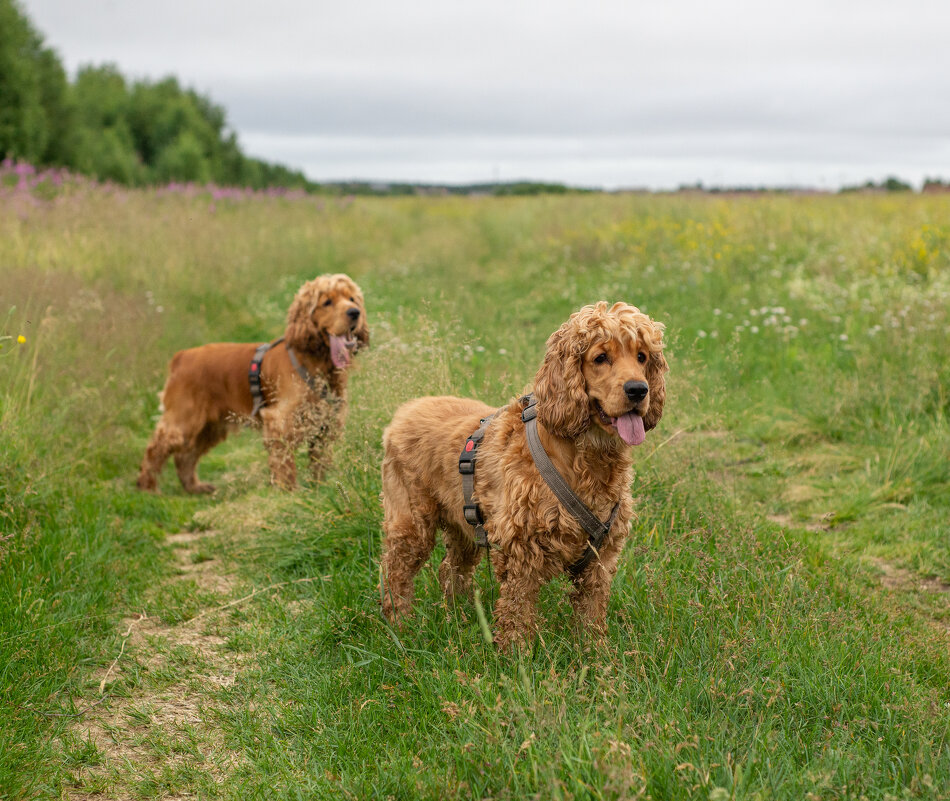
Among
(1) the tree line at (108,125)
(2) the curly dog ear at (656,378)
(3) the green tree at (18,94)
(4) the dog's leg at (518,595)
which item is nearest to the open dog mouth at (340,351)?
(4) the dog's leg at (518,595)

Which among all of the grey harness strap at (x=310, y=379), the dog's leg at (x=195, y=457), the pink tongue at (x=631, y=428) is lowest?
the dog's leg at (x=195, y=457)

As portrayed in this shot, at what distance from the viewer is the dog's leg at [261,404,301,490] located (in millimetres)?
5793

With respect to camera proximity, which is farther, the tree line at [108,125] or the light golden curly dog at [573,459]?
the tree line at [108,125]

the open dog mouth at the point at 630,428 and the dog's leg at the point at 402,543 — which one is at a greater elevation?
the open dog mouth at the point at 630,428

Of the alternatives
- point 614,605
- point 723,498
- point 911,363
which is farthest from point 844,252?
point 614,605

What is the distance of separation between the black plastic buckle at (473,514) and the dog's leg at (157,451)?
3.70 metres

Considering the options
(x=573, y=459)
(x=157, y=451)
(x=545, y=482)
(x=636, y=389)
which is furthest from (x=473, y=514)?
(x=157, y=451)

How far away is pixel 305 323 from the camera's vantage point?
19.9 ft

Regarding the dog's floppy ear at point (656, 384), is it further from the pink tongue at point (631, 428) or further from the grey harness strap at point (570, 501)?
the grey harness strap at point (570, 501)

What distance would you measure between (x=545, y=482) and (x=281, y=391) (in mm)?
3431

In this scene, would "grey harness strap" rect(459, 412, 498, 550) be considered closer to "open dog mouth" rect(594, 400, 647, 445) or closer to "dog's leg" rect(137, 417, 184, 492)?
"open dog mouth" rect(594, 400, 647, 445)

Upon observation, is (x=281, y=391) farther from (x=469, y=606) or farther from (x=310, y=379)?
(x=469, y=606)

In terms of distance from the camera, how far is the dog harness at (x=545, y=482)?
313cm

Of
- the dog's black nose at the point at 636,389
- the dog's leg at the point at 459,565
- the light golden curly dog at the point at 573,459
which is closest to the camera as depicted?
the dog's black nose at the point at 636,389
